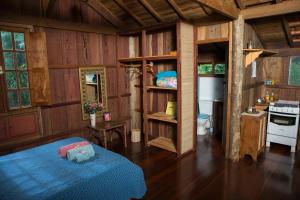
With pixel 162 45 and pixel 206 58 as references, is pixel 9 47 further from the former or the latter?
pixel 206 58

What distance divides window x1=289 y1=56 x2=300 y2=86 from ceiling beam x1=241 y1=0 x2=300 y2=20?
194 cm

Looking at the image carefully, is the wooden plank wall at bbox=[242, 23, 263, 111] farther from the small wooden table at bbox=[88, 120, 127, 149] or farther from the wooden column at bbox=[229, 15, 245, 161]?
the small wooden table at bbox=[88, 120, 127, 149]

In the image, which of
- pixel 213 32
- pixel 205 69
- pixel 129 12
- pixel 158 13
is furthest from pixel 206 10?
pixel 205 69

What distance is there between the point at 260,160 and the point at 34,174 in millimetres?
→ 3277

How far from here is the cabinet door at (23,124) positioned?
10.1 feet

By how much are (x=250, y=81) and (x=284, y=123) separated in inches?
36.9

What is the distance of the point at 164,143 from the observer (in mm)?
4035

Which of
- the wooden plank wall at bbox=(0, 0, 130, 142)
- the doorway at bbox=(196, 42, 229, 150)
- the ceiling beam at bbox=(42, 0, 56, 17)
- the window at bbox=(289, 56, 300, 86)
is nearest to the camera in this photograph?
the ceiling beam at bbox=(42, 0, 56, 17)

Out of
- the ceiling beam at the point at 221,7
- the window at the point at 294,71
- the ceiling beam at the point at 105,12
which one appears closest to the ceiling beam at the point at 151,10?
the ceiling beam at the point at 105,12

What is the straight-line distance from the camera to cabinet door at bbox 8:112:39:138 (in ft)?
10.1

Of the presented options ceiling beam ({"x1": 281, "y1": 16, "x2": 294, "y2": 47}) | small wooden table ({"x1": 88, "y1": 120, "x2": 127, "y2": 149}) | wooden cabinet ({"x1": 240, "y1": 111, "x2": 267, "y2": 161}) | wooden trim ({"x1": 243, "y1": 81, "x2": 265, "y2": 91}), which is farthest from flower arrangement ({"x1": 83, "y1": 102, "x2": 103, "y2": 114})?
ceiling beam ({"x1": 281, "y1": 16, "x2": 294, "y2": 47})

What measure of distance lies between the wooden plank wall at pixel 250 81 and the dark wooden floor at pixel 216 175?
98 centimetres

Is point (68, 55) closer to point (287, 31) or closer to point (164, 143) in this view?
point (164, 143)

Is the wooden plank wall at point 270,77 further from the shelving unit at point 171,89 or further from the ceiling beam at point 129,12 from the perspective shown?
the ceiling beam at point 129,12
